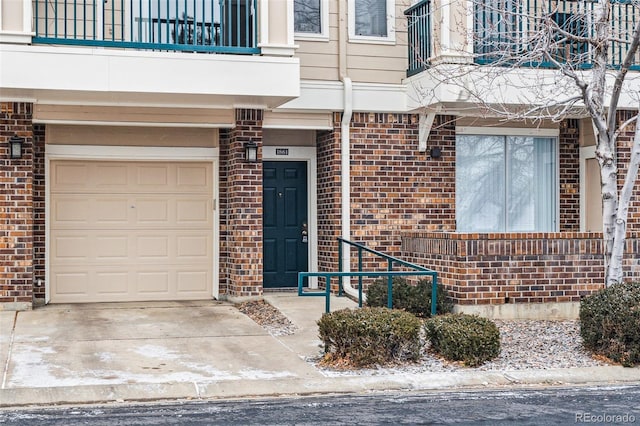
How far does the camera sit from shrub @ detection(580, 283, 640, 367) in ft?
30.5

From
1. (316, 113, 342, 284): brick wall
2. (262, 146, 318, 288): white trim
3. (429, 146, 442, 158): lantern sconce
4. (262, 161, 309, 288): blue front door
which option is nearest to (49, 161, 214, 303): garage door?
(262, 161, 309, 288): blue front door

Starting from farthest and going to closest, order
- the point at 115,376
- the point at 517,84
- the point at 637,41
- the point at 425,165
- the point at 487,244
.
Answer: the point at 425,165 < the point at 517,84 < the point at 487,244 < the point at 637,41 < the point at 115,376

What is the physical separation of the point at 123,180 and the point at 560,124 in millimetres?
7272

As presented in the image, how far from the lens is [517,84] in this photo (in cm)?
1335

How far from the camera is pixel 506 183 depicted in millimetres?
14836

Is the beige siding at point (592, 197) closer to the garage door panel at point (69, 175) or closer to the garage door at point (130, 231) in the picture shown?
the garage door at point (130, 231)

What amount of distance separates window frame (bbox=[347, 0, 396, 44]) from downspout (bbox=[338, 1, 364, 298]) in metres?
0.09

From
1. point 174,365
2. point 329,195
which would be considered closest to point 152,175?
point 329,195

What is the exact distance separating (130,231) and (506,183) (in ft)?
20.3

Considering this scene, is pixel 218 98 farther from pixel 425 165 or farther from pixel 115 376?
pixel 115 376

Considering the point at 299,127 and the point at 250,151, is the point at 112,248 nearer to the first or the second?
the point at 250,151

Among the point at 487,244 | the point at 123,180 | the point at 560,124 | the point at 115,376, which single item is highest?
the point at 560,124

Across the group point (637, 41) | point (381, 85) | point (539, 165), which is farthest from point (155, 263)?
point (637, 41)

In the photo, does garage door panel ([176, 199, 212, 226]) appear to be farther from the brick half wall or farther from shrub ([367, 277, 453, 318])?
the brick half wall
